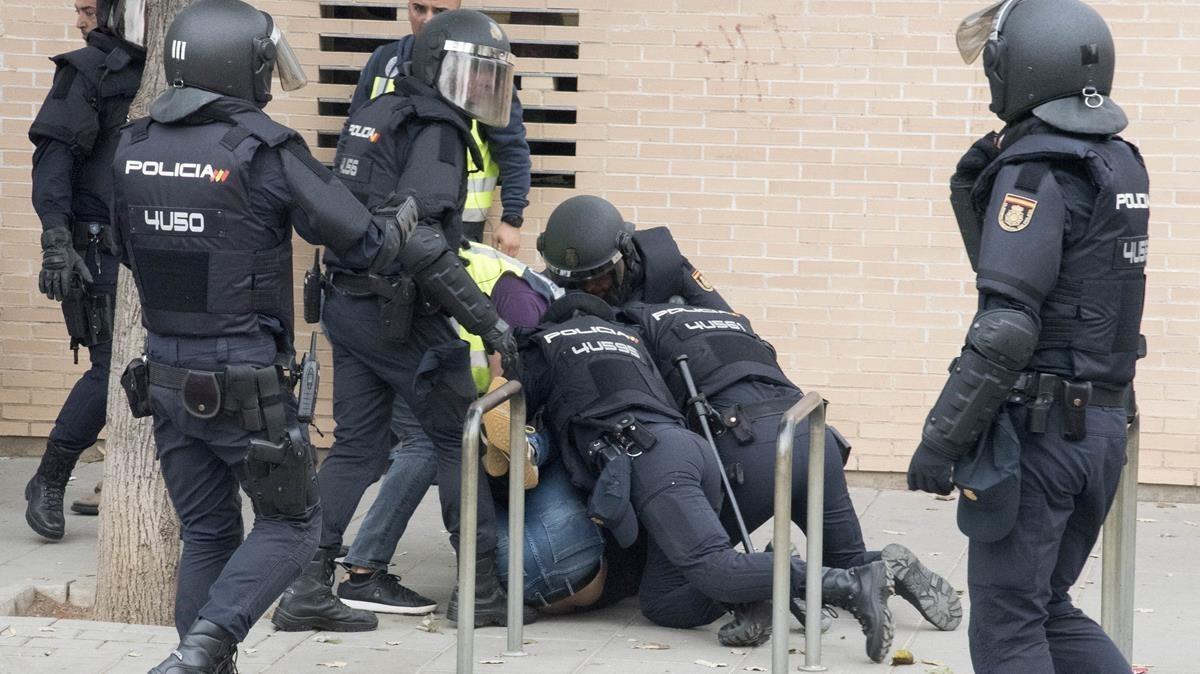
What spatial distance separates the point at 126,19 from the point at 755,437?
314 centimetres

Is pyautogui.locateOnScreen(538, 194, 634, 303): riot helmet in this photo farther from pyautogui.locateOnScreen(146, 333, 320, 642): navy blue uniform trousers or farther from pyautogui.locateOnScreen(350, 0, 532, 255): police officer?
pyautogui.locateOnScreen(146, 333, 320, 642): navy blue uniform trousers

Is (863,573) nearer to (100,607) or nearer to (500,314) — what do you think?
(500,314)

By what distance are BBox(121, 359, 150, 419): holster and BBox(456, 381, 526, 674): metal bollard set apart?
92 centimetres

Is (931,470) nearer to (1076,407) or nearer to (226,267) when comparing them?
(1076,407)

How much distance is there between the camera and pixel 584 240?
5.81 metres

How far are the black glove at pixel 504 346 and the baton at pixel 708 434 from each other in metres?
0.63

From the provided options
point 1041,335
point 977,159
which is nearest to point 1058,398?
point 1041,335

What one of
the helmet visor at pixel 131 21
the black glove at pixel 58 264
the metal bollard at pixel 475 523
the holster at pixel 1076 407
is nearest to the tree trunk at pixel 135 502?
the black glove at pixel 58 264

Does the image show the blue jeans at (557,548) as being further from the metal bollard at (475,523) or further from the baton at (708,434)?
the baton at (708,434)

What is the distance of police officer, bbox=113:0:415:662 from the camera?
15.0 feet

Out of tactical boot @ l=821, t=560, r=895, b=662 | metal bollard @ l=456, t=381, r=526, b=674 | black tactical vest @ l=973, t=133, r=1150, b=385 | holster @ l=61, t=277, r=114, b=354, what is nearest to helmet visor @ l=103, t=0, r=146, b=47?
holster @ l=61, t=277, r=114, b=354

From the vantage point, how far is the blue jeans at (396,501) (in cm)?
587

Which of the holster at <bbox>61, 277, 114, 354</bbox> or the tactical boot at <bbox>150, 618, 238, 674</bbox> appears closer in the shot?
the tactical boot at <bbox>150, 618, 238, 674</bbox>

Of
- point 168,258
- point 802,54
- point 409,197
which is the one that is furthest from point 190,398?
point 802,54
